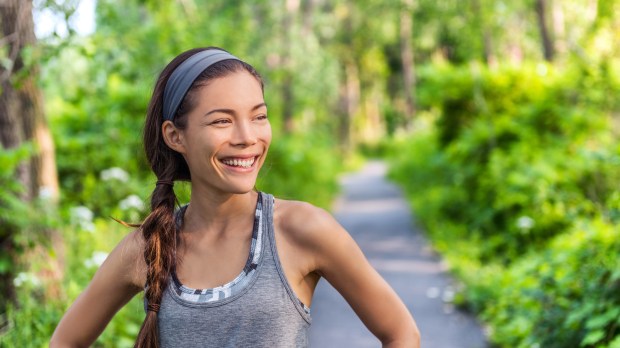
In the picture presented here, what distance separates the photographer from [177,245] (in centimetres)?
204

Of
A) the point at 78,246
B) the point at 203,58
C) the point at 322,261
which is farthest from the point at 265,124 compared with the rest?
the point at 78,246

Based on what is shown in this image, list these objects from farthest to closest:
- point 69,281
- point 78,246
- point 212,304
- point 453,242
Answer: point 453,242 < point 78,246 < point 69,281 < point 212,304

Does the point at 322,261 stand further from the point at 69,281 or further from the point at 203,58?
the point at 69,281

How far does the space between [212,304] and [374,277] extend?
398mm

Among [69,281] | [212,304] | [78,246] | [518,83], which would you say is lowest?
[212,304]

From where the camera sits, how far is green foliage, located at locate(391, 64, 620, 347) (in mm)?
5332

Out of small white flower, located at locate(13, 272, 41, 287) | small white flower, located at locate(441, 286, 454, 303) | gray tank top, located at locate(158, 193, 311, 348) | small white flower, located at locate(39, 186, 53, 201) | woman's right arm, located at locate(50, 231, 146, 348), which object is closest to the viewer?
gray tank top, located at locate(158, 193, 311, 348)

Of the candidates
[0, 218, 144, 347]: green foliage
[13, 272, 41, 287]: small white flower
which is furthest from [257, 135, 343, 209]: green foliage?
[13, 272, 41, 287]: small white flower

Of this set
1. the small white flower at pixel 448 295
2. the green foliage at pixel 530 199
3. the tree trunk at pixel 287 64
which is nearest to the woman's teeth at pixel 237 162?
the green foliage at pixel 530 199

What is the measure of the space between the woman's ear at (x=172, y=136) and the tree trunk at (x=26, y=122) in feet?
12.0

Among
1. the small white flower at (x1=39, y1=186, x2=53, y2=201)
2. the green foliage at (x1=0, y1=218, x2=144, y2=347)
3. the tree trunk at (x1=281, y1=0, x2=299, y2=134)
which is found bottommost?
the green foliage at (x1=0, y1=218, x2=144, y2=347)

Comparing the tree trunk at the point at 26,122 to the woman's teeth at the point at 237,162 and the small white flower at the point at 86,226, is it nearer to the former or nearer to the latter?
the small white flower at the point at 86,226

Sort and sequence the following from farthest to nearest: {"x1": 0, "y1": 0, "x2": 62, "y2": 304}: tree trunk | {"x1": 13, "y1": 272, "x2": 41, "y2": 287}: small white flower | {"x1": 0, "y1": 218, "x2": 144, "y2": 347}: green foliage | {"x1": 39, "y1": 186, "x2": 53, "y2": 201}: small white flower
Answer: {"x1": 39, "y1": 186, "x2": 53, "y2": 201}: small white flower → {"x1": 0, "y1": 0, "x2": 62, "y2": 304}: tree trunk → {"x1": 13, "y1": 272, "x2": 41, "y2": 287}: small white flower → {"x1": 0, "y1": 218, "x2": 144, "y2": 347}: green foliage

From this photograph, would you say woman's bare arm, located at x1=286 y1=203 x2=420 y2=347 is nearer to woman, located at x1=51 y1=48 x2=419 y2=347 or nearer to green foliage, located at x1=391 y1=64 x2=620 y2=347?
woman, located at x1=51 y1=48 x2=419 y2=347
